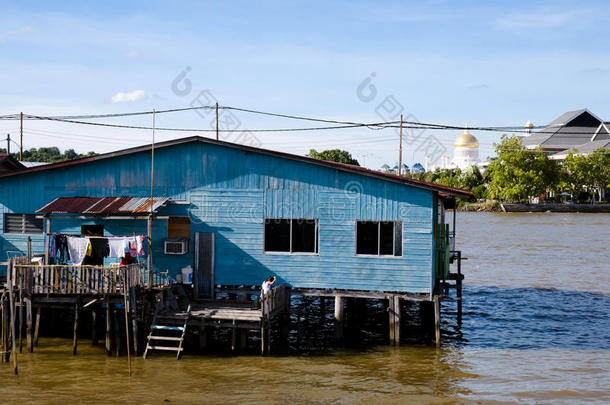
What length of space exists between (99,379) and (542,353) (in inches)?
614

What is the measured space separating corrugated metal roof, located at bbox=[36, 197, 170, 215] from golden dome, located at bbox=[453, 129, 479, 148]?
7049 inches

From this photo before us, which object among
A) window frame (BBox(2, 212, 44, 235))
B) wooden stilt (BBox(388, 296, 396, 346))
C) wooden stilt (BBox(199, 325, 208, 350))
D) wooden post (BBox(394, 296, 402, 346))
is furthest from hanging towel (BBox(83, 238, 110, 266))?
wooden post (BBox(394, 296, 402, 346))

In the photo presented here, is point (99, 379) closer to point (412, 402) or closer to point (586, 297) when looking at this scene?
point (412, 402)

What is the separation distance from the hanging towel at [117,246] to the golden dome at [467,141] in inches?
7099

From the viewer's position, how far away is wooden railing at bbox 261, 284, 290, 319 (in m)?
21.8

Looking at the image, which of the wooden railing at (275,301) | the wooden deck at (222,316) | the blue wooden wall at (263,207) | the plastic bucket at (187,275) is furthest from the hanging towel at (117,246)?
the wooden railing at (275,301)

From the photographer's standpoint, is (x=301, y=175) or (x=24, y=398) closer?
(x=24, y=398)

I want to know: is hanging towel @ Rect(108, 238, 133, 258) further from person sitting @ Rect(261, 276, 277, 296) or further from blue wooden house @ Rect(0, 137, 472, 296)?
person sitting @ Rect(261, 276, 277, 296)

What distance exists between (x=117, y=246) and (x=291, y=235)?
6.01m

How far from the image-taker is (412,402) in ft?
61.8

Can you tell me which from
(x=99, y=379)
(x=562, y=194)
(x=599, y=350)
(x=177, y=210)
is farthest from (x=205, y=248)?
(x=562, y=194)

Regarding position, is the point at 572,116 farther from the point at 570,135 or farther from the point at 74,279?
the point at 74,279

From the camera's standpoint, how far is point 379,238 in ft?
77.8

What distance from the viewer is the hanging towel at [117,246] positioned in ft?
76.0
